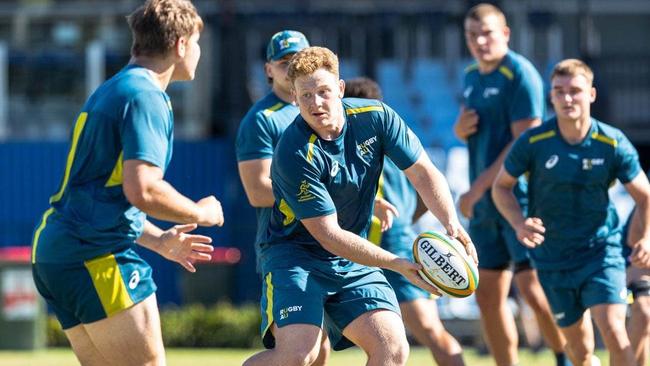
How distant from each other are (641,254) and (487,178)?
148cm

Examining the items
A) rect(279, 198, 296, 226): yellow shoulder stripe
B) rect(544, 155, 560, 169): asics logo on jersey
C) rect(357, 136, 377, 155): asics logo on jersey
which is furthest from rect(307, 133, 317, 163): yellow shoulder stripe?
rect(544, 155, 560, 169): asics logo on jersey

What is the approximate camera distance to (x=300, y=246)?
6.90 m

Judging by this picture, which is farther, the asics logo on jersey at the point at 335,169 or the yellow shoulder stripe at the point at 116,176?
the asics logo on jersey at the point at 335,169

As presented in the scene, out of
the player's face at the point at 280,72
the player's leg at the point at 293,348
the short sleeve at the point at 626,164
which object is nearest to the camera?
the player's leg at the point at 293,348

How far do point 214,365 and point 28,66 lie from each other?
11.1m

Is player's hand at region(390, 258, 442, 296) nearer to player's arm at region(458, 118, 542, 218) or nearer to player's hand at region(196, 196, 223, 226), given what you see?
player's hand at region(196, 196, 223, 226)

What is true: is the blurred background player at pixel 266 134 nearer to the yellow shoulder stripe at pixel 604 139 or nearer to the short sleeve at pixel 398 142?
the short sleeve at pixel 398 142

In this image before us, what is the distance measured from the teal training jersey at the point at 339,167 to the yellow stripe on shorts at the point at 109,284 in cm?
99

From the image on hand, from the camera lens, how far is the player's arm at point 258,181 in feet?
25.3

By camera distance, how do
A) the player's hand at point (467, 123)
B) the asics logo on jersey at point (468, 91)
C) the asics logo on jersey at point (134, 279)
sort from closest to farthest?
the asics logo on jersey at point (134, 279) → the player's hand at point (467, 123) → the asics logo on jersey at point (468, 91)

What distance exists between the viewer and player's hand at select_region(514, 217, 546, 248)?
796cm

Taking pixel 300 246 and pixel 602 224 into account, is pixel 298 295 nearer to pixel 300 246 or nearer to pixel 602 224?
pixel 300 246

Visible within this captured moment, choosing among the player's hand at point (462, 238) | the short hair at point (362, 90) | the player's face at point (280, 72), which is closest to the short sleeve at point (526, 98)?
the short hair at point (362, 90)

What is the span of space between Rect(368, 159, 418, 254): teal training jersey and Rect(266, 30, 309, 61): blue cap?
1.18 m
